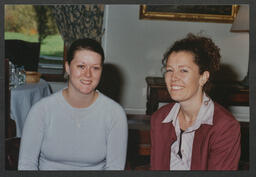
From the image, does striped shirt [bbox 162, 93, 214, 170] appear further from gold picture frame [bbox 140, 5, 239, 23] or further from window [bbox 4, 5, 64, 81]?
gold picture frame [bbox 140, 5, 239, 23]

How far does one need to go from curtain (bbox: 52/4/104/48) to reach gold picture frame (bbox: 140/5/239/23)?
62 centimetres

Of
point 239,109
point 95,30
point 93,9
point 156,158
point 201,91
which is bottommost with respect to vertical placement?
point 156,158

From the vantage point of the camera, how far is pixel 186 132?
4.06ft

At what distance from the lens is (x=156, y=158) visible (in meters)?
1.29

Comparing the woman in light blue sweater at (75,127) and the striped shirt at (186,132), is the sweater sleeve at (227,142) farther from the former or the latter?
the woman in light blue sweater at (75,127)

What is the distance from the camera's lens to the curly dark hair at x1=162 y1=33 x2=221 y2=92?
1194mm

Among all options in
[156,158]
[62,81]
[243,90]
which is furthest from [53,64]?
[243,90]

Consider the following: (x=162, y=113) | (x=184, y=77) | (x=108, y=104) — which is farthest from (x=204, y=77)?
(x=108, y=104)

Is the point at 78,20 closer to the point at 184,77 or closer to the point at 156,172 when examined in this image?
the point at 184,77

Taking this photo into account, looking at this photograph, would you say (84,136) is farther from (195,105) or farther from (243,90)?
(243,90)

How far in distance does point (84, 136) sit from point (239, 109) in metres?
0.88

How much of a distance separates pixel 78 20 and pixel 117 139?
0.96 m

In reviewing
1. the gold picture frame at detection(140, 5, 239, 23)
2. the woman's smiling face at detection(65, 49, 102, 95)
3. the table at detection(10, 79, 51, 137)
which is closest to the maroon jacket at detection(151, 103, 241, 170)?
the woman's smiling face at detection(65, 49, 102, 95)

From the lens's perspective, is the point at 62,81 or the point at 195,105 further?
the point at 62,81
